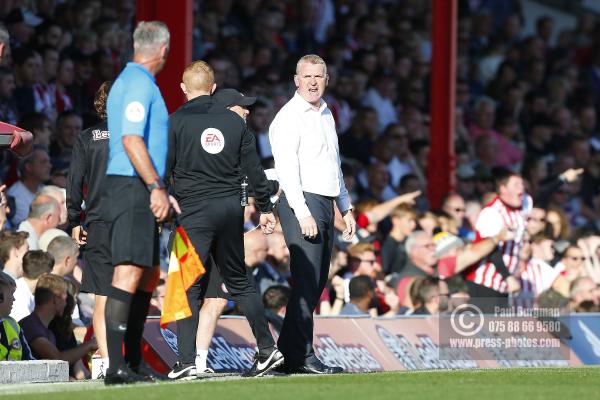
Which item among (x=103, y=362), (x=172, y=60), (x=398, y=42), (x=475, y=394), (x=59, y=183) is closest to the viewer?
(x=475, y=394)

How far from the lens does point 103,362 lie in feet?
31.3

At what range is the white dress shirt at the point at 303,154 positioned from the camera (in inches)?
371

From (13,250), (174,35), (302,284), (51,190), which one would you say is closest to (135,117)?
(302,284)

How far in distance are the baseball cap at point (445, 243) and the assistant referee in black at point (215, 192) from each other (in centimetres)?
556

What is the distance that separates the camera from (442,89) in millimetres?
17922

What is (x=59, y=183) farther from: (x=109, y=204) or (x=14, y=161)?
(x=109, y=204)

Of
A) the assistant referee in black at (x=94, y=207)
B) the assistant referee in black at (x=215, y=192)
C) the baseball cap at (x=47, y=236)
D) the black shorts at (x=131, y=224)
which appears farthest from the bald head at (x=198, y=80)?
the baseball cap at (x=47, y=236)

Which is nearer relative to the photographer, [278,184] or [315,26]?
[278,184]

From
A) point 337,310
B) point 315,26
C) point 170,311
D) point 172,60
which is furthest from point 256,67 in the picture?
point 170,311

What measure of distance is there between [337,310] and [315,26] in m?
7.63

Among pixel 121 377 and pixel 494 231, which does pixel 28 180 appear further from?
pixel 121 377

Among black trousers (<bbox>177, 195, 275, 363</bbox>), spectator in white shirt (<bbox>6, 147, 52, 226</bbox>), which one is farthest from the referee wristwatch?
spectator in white shirt (<bbox>6, 147, 52, 226</bbox>)

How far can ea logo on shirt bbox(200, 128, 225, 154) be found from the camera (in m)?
8.97

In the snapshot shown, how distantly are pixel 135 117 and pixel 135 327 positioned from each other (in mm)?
1292
